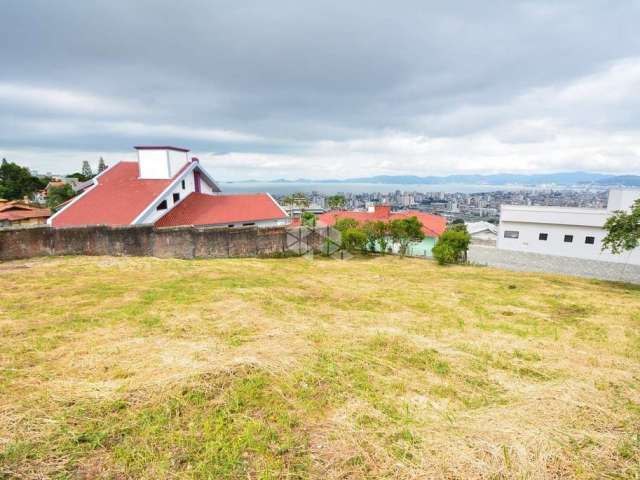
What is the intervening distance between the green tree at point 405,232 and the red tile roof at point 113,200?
15081 mm

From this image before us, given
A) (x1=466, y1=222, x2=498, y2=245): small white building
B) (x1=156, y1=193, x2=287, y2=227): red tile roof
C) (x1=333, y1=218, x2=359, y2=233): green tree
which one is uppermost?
(x1=156, y1=193, x2=287, y2=227): red tile roof

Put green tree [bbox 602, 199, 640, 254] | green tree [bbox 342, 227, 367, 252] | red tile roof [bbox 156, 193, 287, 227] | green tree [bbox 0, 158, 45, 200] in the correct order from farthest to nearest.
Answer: green tree [bbox 0, 158, 45, 200] → red tile roof [bbox 156, 193, 287, 227] → green tree [bbox 342, 227, 367, 252] → green tree [bbox 602, 199, 640, 254]

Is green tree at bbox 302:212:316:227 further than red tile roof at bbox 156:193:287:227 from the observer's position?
Yes

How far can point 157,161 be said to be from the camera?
67.2 feet

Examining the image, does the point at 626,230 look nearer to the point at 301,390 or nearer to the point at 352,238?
the point at 352,238

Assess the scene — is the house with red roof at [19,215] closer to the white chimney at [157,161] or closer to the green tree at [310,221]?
the white chimney at [157,161]

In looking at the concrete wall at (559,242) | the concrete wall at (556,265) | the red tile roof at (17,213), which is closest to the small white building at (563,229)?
the concrete wall at (559,242)

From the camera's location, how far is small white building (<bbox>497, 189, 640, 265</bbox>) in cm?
2320

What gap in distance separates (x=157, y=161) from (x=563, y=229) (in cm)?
3171

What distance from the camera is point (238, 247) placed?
15.3 meters

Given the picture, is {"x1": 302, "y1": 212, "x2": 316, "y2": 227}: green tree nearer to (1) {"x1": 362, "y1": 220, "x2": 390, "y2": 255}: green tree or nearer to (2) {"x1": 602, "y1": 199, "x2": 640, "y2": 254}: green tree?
(1) {"x1": 362, "y1": 220, "x2": 390, "y2": 255}: green tree

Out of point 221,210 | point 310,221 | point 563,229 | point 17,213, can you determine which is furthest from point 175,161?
point 563,229

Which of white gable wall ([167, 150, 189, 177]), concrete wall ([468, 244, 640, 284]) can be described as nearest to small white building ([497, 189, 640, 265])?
concrete wall ([468, 244, 640, 284])

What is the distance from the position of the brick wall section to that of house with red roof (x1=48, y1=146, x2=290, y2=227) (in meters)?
4.37
